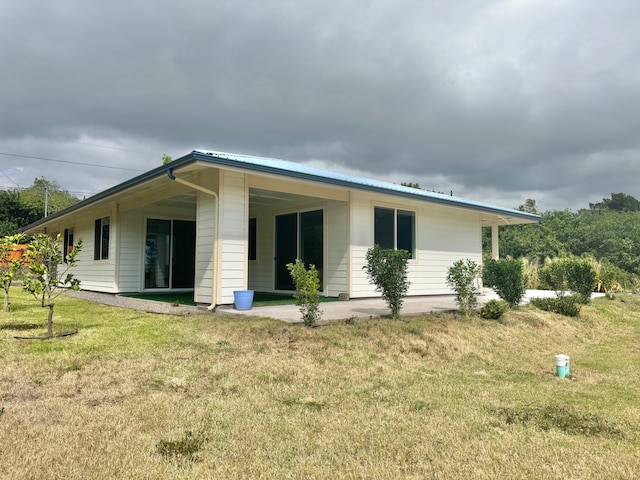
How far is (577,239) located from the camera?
107 ft

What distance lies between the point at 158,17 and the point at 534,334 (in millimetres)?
10559

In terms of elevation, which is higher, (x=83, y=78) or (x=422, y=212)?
(x=83, y=78)

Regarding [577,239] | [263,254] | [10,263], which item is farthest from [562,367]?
[577,239]

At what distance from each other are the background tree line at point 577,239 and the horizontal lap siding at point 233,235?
72.2 feet

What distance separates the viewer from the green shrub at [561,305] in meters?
8.93

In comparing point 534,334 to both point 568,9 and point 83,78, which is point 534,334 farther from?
point 83,78

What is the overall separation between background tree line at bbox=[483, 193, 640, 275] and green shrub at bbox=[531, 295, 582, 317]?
58.4 ft

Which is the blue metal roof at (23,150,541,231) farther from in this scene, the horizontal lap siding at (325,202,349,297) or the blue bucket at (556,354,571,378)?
the blue bucket at (556,354,571,378)

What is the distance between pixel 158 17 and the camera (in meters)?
10.1

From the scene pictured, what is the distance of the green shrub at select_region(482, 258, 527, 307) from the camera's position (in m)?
8.44

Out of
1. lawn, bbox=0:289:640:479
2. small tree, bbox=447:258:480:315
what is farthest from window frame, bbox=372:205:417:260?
lawn, bbox=0:289:640:479

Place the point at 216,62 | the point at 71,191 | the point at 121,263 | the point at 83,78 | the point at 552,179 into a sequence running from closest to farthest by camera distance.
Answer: the point at 121,263, the point at 216,62, the point at 83,78, the point at 552,179, the point at 71,191

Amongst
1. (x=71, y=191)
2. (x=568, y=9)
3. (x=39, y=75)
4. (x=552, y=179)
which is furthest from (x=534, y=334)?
(x=71, y=191)

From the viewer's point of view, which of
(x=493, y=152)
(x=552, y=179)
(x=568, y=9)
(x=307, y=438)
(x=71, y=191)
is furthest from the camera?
(x=71, y=191)
